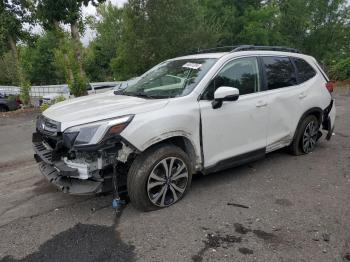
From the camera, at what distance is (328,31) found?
109 feet

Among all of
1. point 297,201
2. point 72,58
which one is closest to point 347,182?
point 297,201

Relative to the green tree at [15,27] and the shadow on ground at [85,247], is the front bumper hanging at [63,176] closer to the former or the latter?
the shadow on ground at [85,247]

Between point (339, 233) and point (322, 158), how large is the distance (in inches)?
99.5

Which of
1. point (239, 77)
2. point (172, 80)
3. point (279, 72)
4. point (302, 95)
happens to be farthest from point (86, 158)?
point (302, 95)

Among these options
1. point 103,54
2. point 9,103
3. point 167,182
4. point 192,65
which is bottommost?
point 9,103

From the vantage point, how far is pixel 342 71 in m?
18.6

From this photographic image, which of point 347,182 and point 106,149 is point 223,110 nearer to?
point 106,149

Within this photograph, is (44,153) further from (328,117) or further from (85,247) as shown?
(328,117)

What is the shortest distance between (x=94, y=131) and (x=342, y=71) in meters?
18.1

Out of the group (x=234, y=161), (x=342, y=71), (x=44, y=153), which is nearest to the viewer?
(x=44, y=153)

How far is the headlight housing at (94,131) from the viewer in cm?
355

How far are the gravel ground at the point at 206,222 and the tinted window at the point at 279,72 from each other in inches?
50.3

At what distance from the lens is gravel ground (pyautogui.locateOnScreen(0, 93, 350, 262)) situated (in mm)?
3277

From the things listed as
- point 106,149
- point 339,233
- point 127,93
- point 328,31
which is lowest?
point 339,233
